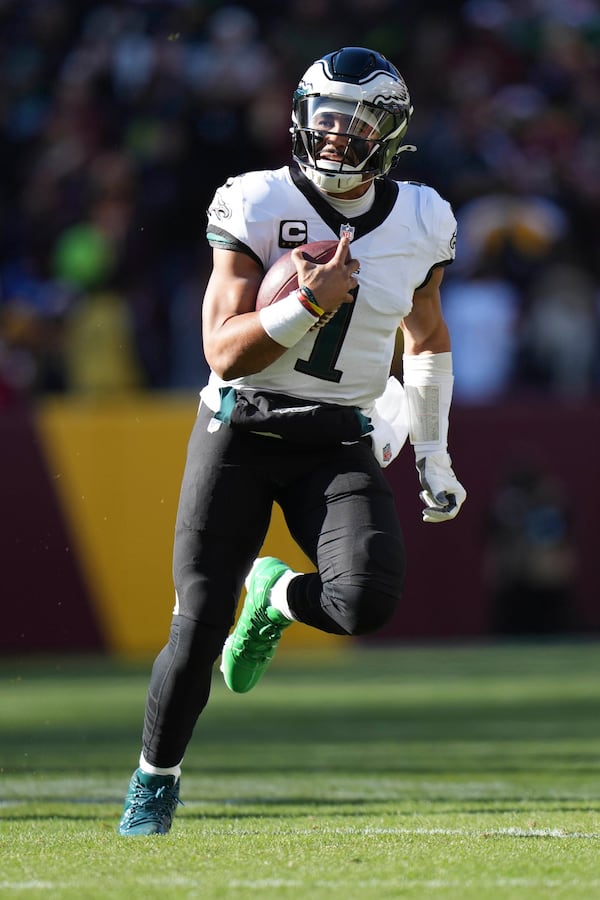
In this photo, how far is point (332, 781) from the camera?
5977 mm

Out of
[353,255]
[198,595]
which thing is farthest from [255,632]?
[353,255]

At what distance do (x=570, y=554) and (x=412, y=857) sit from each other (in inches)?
331

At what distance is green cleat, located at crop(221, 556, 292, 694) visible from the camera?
4664 millimetres

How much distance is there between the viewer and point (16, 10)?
14109 mm

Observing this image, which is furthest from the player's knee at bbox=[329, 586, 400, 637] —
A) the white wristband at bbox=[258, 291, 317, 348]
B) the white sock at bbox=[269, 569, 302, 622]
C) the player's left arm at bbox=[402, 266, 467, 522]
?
the white wristband at bbox=[258, 291, 317, 348]

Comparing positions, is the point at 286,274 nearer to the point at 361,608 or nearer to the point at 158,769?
the point at 361,608

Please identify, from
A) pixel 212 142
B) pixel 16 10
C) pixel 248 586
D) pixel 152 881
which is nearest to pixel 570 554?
pixel 212 142

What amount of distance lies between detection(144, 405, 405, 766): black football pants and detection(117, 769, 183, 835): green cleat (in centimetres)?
5

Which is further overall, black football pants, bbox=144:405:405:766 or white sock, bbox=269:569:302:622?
white sock, bbox=269:569:302:622

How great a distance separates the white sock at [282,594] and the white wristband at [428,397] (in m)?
0.58

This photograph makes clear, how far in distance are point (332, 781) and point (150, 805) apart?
163cm

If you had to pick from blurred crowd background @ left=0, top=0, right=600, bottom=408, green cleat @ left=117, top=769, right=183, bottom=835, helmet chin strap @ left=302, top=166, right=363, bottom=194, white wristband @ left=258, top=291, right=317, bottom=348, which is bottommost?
blurred crowd background @ left=0, top=0, right=600, bottom=408

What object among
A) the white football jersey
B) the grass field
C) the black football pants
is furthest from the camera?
the white football jersey

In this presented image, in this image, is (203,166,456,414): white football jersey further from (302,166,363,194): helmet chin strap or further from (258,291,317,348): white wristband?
(258,291,317,348): white wristband
